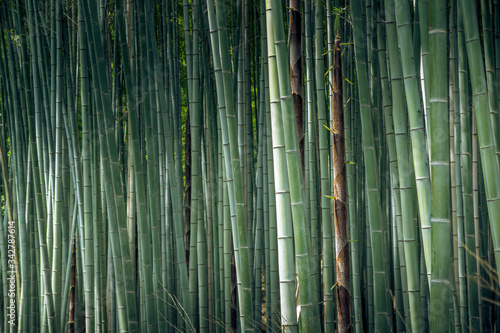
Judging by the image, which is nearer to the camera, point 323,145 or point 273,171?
point 323,145

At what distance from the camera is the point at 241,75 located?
8.76ft

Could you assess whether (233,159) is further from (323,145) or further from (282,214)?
(323,145)

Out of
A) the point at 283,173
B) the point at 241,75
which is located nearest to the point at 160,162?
the point at 241,75

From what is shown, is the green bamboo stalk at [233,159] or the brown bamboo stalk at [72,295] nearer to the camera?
the green bamboo stalk at [233,159]

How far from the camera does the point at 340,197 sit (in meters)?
1.55

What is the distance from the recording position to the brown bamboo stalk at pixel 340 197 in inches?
60.7

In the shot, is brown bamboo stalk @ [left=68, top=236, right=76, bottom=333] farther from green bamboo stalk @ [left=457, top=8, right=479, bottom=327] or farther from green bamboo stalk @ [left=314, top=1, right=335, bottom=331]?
green bamboo stalk @ [left=457, top=8, right=479, bottom=327]

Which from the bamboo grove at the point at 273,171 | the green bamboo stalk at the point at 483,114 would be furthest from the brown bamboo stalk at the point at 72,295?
the green bamboo stalk at the point at 483,114

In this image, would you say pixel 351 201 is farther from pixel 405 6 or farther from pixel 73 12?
pixel 73 12

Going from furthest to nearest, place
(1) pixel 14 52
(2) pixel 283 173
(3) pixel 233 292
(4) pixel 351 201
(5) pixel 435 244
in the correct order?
(1) pixel 14 52
(3) pixel 233 292
(4) pixel 351 201
(2) pixel 283 173
(5) pixel 435 244

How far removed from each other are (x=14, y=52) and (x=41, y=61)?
0.85 meters

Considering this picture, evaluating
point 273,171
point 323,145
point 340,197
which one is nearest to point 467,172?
point 323,145

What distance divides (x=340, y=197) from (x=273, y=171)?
3.71 feet

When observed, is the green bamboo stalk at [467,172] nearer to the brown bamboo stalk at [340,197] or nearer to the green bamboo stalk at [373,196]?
the green bamboo stalk at [373,196]
